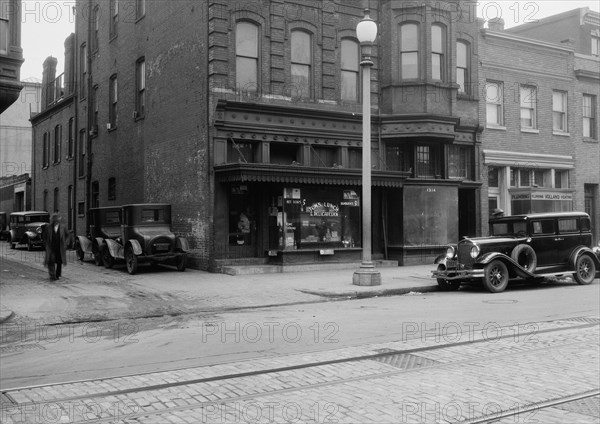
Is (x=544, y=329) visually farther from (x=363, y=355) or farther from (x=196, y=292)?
(x=196, y=292)

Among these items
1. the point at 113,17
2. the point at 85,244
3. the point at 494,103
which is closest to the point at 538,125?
the point at 494,103

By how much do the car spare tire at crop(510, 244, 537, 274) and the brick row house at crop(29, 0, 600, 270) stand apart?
6.22m

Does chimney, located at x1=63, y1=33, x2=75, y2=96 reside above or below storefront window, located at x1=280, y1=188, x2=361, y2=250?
above

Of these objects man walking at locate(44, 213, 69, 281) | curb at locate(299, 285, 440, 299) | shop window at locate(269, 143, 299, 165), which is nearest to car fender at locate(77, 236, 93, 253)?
man walking at locate(44, 213, 69, 281)

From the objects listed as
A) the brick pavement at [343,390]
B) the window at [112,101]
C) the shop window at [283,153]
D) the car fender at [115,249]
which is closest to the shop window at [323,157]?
the shop window at [283,153]

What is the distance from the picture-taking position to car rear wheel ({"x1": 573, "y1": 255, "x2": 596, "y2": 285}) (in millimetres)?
16531

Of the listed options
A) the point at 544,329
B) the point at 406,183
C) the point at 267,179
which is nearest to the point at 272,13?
the point at 267,179

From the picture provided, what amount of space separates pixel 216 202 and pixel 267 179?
1.85 metres

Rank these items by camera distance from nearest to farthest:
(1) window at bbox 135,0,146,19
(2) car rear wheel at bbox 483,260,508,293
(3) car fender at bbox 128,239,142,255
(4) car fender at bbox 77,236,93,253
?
1. (2) car rear wheel at bbox 483,260,508,293
2. (3) car fender at bbox 128,239,142,255
3. (4) car fender at bbox 77,236,93,253
4. (1) window at bbox 135,0,146,19

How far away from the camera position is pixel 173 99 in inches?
847

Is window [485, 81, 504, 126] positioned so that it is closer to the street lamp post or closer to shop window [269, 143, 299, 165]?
shop window [269, 143, 299, 165]

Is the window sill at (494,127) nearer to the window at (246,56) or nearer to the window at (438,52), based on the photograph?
the window at (438,52)

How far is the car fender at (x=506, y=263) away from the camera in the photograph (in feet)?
49.2

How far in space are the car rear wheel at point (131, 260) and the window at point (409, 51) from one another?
11.6 metres
